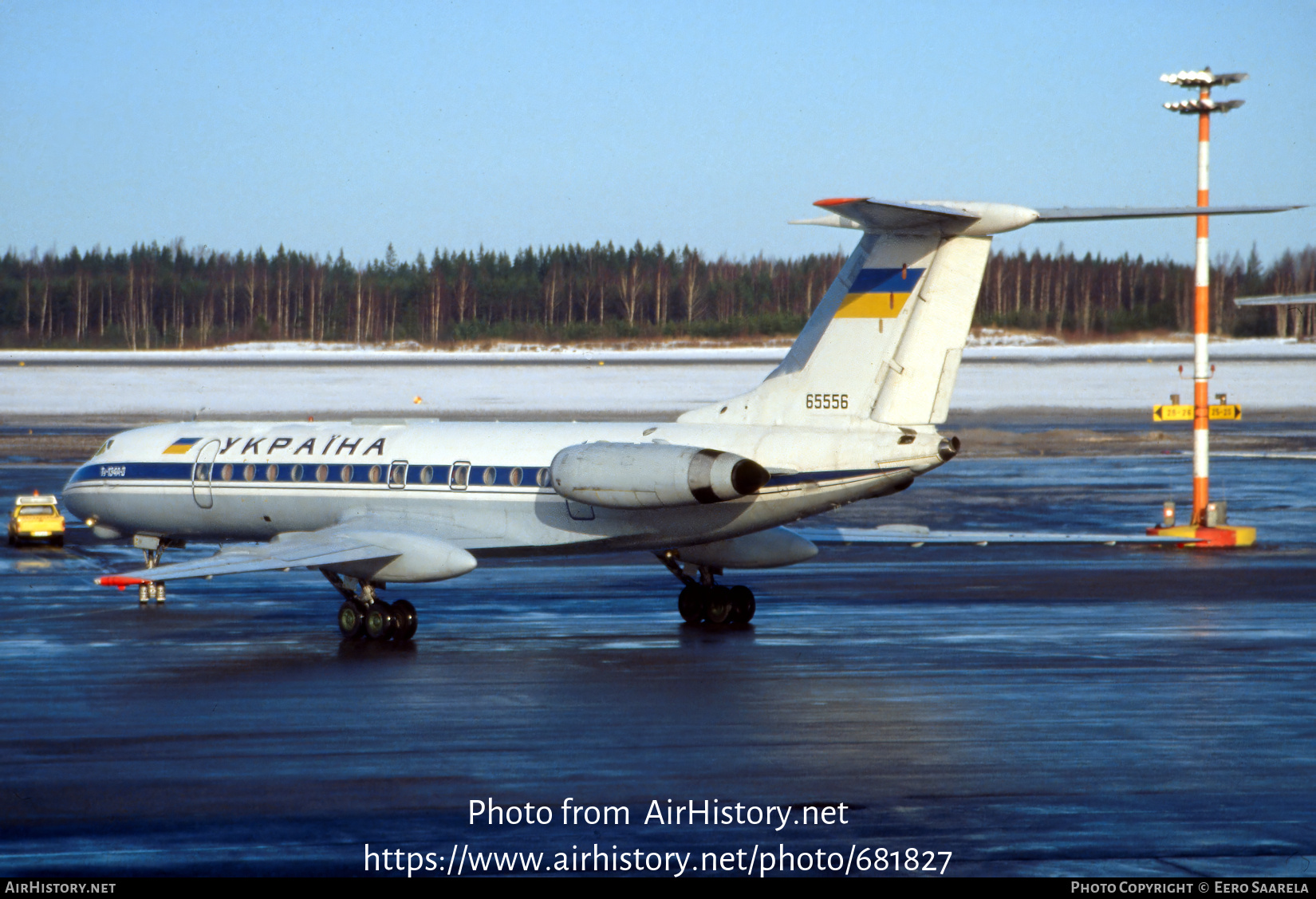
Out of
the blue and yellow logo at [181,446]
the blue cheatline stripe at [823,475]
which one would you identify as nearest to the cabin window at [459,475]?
the blue cheatline stripe at [823,475]

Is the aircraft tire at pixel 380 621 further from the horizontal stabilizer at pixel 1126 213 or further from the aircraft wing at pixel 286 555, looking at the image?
the horizontal stabilizer at pixel 1126 213

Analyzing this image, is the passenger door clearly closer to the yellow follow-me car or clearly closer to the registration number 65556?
the yellow follow-me car

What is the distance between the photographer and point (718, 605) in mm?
19344

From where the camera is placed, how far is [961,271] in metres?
17.1

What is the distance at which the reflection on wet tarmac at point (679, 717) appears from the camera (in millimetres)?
9969

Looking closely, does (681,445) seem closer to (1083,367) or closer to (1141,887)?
(1141,887)

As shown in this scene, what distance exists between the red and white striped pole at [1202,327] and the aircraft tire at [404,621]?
544 inches

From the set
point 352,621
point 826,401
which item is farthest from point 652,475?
point 352,621

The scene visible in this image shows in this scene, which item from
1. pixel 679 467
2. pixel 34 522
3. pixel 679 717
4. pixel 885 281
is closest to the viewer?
pixel 679 717

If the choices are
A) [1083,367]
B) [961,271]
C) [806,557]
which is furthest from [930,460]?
[1083,367]

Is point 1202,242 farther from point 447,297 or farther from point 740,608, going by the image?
point 447,297

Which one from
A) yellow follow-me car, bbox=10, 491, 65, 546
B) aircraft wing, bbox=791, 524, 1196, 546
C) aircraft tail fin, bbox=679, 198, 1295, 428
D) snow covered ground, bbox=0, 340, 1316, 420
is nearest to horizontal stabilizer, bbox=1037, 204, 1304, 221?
aircraft tail fin, bbox=679, 198, 1295, 428

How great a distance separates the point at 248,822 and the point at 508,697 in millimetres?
4549

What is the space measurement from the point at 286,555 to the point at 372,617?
121cm
